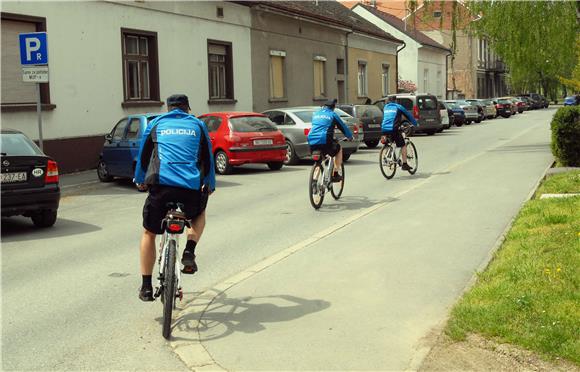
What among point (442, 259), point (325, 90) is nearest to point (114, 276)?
point (442, 259)

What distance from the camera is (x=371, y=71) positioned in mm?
41500

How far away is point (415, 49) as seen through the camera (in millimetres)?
55625

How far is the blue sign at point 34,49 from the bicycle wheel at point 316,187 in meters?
6.11

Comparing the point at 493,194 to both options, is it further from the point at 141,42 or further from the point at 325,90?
the point at 325,90

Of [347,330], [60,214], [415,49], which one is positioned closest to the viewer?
[347,330]

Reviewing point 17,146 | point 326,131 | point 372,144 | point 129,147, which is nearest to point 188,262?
point 17,146

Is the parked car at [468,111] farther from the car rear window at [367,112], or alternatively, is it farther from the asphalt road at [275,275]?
the asphalt road at [275,275]

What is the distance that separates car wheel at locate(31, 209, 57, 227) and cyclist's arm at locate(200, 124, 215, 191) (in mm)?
5397

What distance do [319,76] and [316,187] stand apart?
22.8 metres

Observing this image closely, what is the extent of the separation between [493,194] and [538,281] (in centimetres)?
668

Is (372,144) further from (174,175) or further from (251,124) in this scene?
(174,175)

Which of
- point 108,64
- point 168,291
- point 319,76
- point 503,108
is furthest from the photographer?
point 503,108

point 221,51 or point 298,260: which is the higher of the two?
point 221,51

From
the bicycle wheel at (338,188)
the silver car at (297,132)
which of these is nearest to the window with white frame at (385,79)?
the silver car at (297,132)
